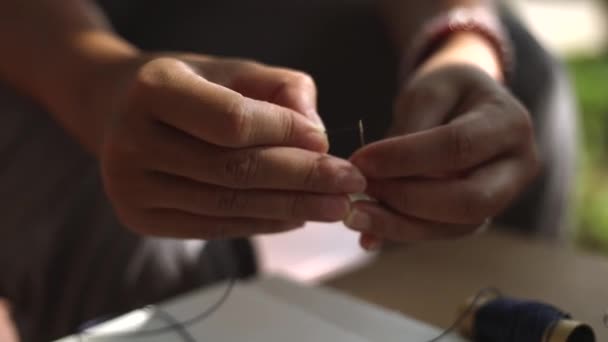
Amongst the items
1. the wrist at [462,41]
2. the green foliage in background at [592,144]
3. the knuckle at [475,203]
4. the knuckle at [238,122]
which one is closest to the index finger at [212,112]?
the knuckle at [238,122]

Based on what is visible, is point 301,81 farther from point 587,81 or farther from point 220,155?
point 587,81

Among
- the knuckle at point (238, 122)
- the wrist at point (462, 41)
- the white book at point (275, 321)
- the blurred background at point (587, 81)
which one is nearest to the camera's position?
the knuckle at point (238, 122)

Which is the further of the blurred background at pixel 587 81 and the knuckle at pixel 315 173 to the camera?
the blurred background at pixel 587 81

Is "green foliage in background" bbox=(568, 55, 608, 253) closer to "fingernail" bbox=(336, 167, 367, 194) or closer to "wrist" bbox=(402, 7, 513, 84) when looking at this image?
"wrist" bbox=(402, 7, 513, 84)

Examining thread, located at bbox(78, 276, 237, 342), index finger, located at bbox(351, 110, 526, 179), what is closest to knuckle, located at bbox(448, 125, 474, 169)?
index finger, located at bbox(351, 110, 526, 179)

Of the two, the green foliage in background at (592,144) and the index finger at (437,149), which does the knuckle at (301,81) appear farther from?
the green foliage in background at (592,144)

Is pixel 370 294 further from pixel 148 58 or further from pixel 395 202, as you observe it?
pixel 148 58
